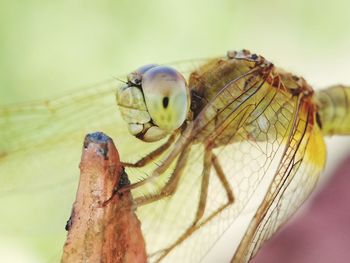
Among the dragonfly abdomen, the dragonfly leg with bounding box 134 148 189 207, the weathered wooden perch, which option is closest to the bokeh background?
the dragonfly abdomen

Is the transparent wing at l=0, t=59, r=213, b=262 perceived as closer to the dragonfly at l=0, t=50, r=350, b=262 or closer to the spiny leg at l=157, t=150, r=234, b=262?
the dragonfly at l=0, t=50, r=350, b=262

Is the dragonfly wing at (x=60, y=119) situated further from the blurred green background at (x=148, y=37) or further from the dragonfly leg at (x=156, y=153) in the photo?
the blurred green background at (x=148, y=37)

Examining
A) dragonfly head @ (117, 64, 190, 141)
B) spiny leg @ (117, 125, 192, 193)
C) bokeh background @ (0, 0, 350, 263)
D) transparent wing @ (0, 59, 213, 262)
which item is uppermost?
dragonfly head @ (117, 64, 190, 141)

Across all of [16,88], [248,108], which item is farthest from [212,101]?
[16,88]

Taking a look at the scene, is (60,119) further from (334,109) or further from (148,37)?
(148,37)

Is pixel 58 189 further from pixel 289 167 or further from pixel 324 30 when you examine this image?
pixel 324 30
